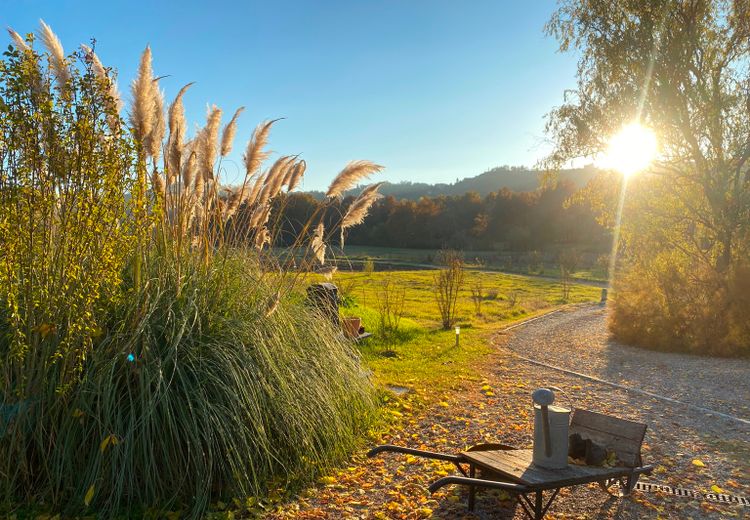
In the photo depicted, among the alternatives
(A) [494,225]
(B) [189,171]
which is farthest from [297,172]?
(A) [494,225]

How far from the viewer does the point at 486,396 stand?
704 cm

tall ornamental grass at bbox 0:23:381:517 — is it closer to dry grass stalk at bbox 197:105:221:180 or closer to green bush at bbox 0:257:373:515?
green bush at bbox 0:257:373:515

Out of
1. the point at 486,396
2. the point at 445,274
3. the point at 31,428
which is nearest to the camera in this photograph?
the point at 31,428

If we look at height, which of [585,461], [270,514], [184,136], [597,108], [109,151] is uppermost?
[597,108]

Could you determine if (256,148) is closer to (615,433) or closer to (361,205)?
(361,205)

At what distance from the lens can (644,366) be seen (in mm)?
9617

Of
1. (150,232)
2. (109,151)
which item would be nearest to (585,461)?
(150,232)

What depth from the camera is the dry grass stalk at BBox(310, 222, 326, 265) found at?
5410mm

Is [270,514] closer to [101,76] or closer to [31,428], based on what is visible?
[31,428]

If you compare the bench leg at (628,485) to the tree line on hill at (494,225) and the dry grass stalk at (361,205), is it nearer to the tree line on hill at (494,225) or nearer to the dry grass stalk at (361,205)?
the dry grass stalk at (361,205)

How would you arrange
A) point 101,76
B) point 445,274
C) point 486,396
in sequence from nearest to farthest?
1. point 101,76
2. point 486,396
3. point 445,274

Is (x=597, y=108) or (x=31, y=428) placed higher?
(x=597, y=108)

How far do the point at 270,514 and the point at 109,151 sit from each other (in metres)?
2.53

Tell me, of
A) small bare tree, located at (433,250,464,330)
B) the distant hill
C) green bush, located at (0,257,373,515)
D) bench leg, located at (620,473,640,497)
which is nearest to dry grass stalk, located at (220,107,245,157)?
green bush, located at (0,257,373,515)
